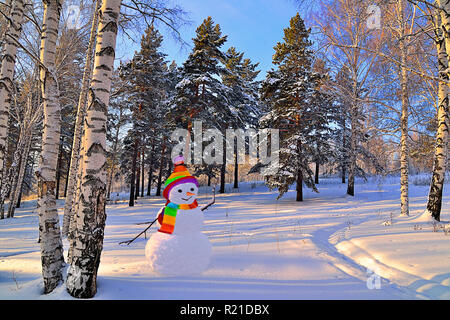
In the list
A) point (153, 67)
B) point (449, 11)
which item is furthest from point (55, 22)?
point (153, 67)

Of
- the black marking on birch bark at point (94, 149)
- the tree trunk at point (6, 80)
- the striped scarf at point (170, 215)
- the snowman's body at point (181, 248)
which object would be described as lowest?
the snowman's body at point (181, 248)

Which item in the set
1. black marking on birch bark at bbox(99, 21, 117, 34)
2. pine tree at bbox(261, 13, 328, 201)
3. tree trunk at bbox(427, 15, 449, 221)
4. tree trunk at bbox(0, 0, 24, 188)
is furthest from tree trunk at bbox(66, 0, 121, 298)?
pine tree at bbox(261, 13, 328, 201)

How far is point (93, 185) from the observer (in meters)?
2.59

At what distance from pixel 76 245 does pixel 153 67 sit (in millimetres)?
16336

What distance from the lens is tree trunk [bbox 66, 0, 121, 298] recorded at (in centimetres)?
253

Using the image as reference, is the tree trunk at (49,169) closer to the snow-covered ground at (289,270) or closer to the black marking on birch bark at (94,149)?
the snow-covered ground at (289,270)

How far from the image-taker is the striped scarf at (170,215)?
3.03 meters

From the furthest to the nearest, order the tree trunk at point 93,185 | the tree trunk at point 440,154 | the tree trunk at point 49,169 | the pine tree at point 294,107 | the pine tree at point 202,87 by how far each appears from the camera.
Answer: the pine tree at point 202,87 < the pine tree at point 294,107 < the tree trunk at point 440,154 < the tree trunk at point 49,169 < the tree trunk at point 93,185

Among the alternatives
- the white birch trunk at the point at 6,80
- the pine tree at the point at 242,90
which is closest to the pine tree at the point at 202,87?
the pine tree at the point at 242,90

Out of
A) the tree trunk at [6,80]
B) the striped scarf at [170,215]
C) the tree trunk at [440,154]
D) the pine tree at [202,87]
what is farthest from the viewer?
the pine tree at [202,87]

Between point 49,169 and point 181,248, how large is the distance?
2150mm

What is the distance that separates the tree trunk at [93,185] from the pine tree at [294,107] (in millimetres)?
10986
